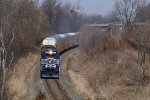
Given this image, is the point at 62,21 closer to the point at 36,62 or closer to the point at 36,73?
the point at 36,62

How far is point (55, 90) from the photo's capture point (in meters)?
28.6

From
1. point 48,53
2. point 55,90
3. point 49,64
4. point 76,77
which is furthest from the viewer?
point 48,53

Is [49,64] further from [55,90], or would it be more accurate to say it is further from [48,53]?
[55,90]

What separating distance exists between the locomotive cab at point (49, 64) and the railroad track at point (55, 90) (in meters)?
1.29

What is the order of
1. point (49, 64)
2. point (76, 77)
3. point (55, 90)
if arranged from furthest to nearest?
point (76, 77), point (49, 64), point (55, 90)

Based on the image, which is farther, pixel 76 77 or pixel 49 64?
pixel 76 77

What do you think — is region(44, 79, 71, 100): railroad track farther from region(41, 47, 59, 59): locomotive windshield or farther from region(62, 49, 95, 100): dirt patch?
region(41, 47, 59, 59): locomotive windshield

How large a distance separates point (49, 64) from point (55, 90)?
5271 mm

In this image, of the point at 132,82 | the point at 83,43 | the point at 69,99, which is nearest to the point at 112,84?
the point at 132,82

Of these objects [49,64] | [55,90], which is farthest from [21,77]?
[55,90]

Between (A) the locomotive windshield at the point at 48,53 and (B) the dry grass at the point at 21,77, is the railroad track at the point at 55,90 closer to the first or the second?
(B) the dry grass at the point at 21,77

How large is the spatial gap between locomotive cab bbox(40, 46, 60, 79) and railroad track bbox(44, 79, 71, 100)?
4.24ft

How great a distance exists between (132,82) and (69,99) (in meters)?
4.68

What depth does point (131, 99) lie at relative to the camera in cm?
2294
